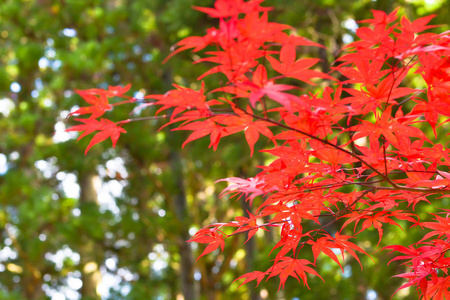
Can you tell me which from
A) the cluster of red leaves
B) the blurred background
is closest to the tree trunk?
the blurred background

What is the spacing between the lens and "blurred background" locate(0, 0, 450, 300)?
10.2 feet

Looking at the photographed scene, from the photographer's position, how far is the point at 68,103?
3.73 metres

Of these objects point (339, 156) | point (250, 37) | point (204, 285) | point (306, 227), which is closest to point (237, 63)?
point (250, 37)

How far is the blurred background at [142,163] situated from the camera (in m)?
3.12

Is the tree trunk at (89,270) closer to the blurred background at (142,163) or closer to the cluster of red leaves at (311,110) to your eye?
the blurred background at (142,163)

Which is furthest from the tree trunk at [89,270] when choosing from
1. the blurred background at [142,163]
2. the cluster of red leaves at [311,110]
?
the cluster of red leaves at [311,110]

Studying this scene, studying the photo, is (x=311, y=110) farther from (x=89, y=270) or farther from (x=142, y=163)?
(x=89, y=270)

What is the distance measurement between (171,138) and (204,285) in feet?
4.33

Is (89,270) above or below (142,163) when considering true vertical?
below

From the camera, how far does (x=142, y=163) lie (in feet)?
12.1

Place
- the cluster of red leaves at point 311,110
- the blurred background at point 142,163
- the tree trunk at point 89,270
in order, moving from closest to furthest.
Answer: the cluster of red leaves at point 311,110 → the blurred background at point 142,163 → the tree trunk at point 89,270

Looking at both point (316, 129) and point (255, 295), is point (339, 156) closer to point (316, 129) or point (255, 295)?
point (316, 129)

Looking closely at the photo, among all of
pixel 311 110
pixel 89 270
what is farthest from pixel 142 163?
pixel 311 110

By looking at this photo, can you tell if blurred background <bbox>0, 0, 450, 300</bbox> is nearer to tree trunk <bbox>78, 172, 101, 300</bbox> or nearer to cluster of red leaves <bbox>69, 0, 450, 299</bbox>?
tree trunk <bbox>78, 172, 101, 300</bbox>
